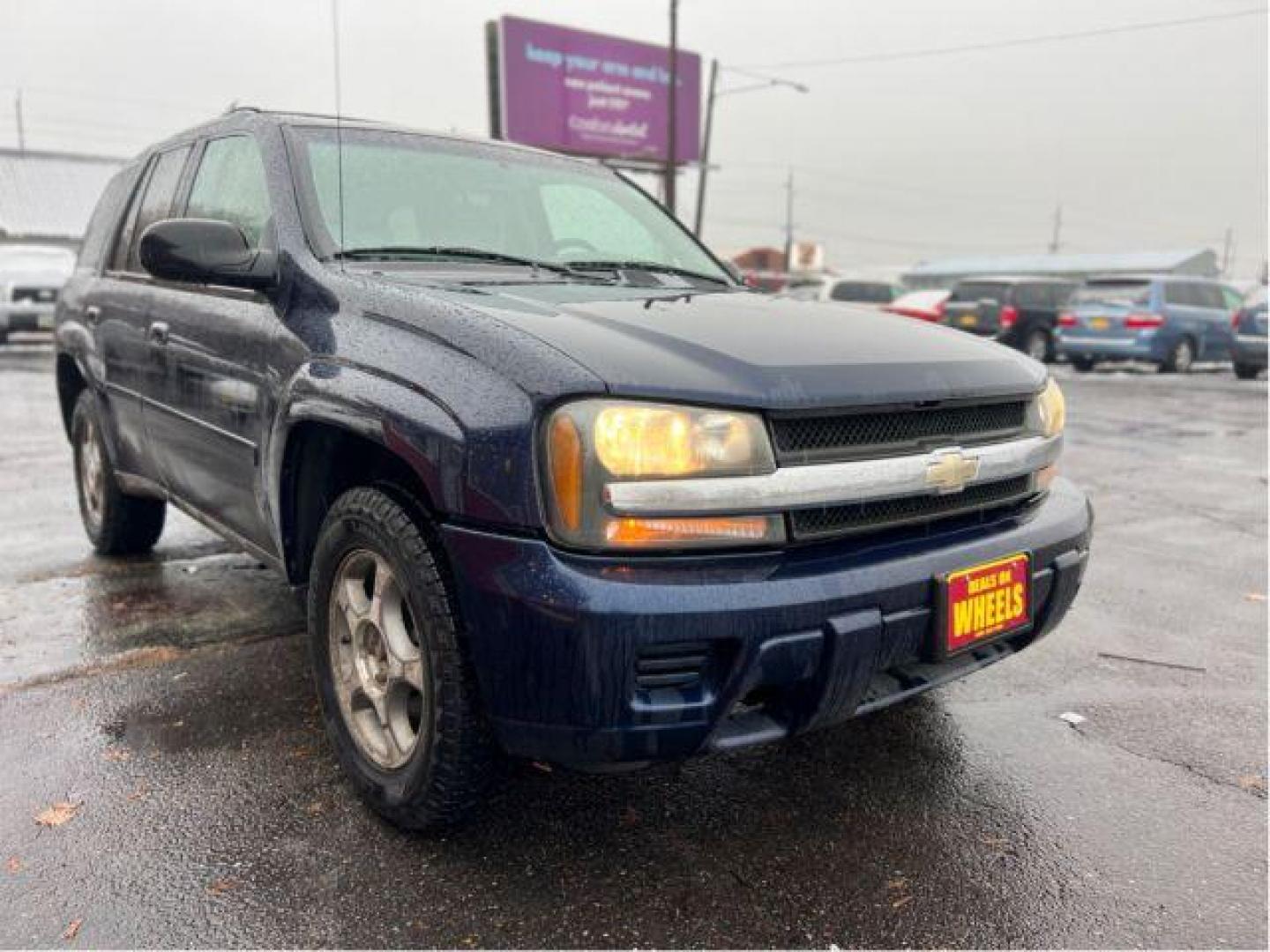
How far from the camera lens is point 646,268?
3.34 meters

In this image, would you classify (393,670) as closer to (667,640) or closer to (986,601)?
(667,640)

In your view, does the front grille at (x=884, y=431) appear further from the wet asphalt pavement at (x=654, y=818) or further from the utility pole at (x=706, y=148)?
the utility pole at (x=706, y=148)

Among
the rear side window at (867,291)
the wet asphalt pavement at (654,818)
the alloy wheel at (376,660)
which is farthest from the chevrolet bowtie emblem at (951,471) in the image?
the rear side window at (867,291)

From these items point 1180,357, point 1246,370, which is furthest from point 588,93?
point 1246,370

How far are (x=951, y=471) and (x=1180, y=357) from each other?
17967 mm

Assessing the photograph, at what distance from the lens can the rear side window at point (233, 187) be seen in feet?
9.83

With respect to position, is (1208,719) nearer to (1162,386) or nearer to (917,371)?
(917,371)

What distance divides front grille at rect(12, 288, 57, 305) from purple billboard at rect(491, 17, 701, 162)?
11.5 m

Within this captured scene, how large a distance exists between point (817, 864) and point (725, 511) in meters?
0.91

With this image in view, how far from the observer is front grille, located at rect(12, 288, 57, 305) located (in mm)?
16250

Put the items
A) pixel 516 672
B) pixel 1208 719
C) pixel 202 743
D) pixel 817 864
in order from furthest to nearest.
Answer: pixel 1208 719
pixel 202 743
pixel 817 864
pixel 516 672

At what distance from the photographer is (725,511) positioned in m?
1.98

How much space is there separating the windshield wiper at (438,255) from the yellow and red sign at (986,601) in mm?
1386

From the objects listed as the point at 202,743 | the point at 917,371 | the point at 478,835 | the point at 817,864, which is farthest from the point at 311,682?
the point at 917,371
